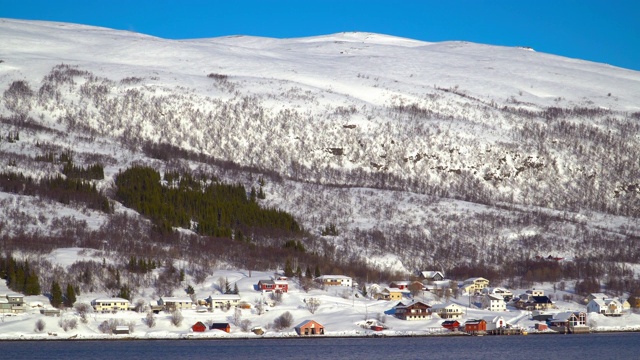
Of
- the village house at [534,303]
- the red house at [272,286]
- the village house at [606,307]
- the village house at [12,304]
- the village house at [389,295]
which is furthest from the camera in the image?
the village house at [389,295]

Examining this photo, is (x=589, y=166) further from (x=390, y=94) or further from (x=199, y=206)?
(x=199, y=206)

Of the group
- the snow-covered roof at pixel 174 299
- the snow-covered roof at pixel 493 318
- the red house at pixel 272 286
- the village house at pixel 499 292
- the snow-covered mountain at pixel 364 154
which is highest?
the snow-covered mountain at pixel 364 154

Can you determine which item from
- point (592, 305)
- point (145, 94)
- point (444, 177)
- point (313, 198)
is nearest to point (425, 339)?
point (592, 305)

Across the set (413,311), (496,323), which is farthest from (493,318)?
(413,311)

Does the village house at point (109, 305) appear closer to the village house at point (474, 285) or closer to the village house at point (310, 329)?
the village house at point (310, 329)

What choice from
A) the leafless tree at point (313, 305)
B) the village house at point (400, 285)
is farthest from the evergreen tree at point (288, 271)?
the leafless tree at point (313, 305)

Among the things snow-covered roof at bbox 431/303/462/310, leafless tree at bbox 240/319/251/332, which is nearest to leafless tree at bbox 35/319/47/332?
leafless tree at bbox 240/319/251/332

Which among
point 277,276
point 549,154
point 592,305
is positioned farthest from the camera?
point 549,154
